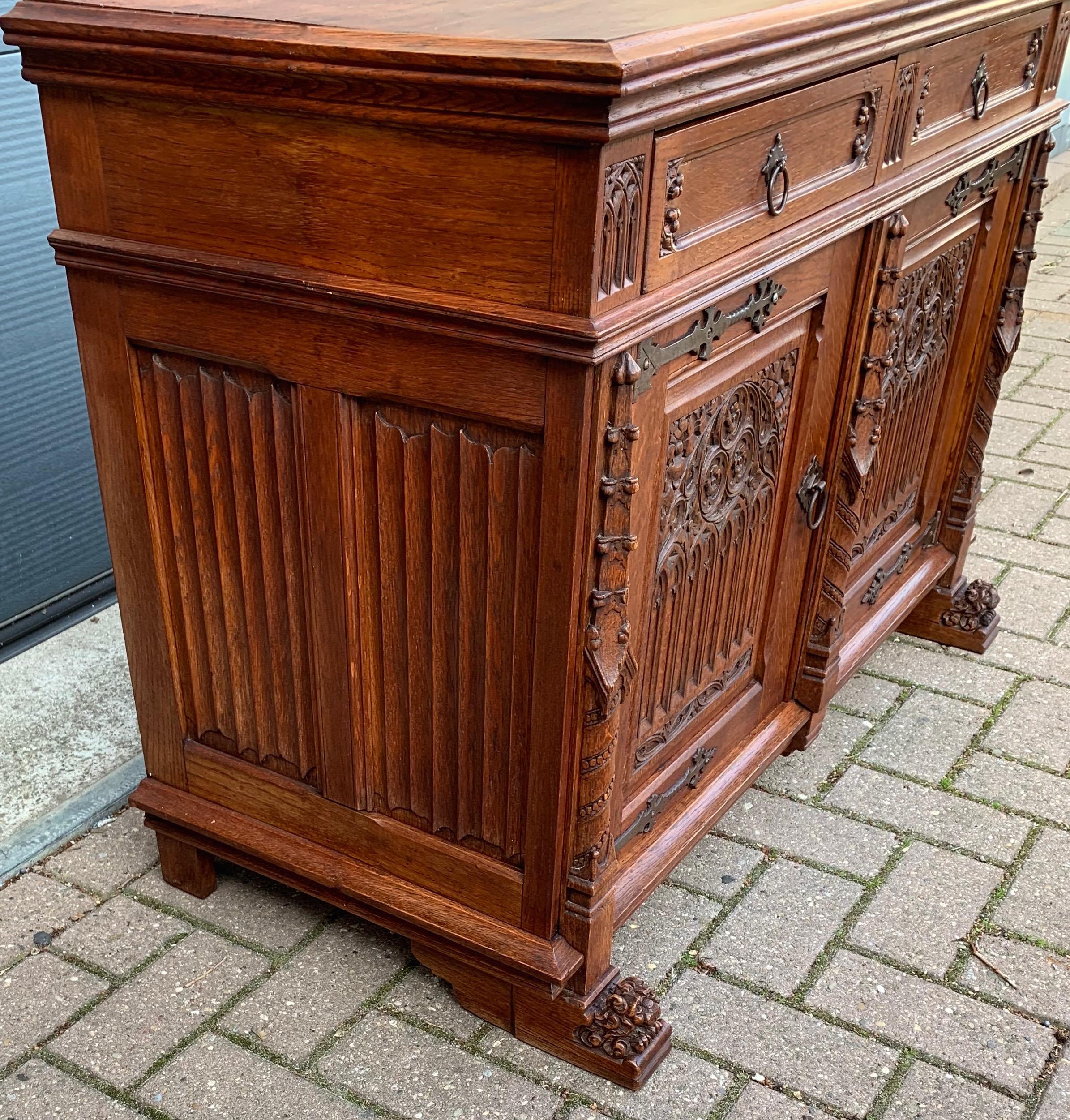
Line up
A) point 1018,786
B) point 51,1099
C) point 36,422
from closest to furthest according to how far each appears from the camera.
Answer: point 51,1099 < point 1018,786 < point 36,422

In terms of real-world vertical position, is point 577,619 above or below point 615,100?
below

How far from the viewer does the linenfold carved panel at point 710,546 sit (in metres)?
1.77

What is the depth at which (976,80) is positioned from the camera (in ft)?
7.27

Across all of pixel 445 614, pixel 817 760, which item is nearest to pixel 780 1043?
pixel 817 760

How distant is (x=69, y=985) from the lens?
2.00 m

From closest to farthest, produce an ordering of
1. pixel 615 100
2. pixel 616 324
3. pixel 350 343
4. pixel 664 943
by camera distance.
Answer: pixel 615 100
pixel 616 324
pixel 350 343
pixel 664 943

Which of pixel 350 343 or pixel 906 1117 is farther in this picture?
pixel 906 1117

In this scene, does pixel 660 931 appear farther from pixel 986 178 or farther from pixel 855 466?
pixel 986 178

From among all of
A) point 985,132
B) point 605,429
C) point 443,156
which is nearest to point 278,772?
point 605,429

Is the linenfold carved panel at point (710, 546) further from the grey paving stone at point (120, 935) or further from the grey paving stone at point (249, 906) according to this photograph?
the grey paving stone at point (120, 935)

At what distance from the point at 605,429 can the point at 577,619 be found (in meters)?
0.26

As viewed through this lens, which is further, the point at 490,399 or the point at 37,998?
the point at 37,998

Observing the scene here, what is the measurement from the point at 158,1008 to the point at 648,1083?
31.2 inches

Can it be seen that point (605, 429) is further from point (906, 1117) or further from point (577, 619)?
point (906, 1117)
